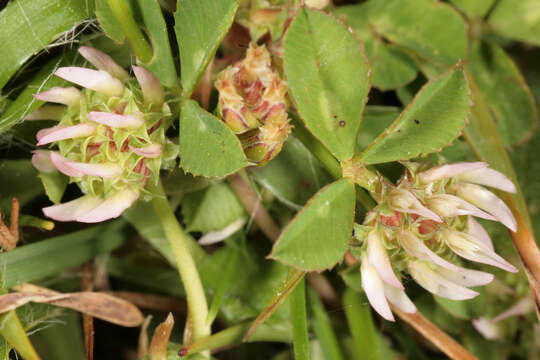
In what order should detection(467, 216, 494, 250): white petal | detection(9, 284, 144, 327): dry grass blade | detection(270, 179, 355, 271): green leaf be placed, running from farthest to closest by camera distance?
detection(9, 284, 144, 327): dry grass blade
detection(467, 216, 494, 250): white petal
detection(270, 179, 355, 271): green leaf

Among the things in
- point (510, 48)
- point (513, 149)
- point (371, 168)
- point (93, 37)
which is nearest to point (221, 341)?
point (371, 168)

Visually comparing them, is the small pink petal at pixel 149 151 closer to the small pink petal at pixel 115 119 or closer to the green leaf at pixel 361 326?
the small pink petal at pixel 115 119

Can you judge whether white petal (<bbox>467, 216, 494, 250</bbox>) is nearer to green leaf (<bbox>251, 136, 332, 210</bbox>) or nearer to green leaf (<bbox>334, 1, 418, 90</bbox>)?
green leaf (<bbox>251, 136, 332, 210</bbox>)

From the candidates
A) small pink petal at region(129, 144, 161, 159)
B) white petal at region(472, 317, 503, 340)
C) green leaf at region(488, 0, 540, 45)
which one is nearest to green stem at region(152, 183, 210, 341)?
small pink petal at region(129, 144, 161, 159)

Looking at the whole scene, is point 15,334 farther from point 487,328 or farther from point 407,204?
point 487,328

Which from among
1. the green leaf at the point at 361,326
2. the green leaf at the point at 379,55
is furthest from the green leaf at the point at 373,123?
the green leaf at the point at 361,326

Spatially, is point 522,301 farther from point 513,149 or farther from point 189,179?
point 189,179
